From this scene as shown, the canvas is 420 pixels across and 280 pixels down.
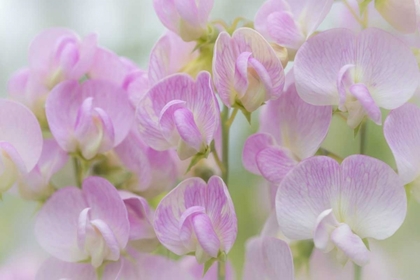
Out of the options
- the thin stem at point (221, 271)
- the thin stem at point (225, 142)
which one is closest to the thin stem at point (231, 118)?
the thin stem at point (225, 142)

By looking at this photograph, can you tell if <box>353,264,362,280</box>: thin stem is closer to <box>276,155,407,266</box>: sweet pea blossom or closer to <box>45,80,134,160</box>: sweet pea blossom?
<box>276,155,407,266</box>: sweet pea blossom

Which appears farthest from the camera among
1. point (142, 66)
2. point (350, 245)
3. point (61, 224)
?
point (142, 66)

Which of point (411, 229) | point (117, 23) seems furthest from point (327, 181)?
point (117, 23)

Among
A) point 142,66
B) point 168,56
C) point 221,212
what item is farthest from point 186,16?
point 142,66

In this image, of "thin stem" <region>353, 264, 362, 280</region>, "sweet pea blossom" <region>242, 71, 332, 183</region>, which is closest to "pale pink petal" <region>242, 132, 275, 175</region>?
"sweet pea blossom" <region>242, 71, 332, 183</region>

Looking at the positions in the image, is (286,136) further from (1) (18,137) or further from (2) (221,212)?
(1) (18,137)

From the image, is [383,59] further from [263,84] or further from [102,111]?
[102,111]
